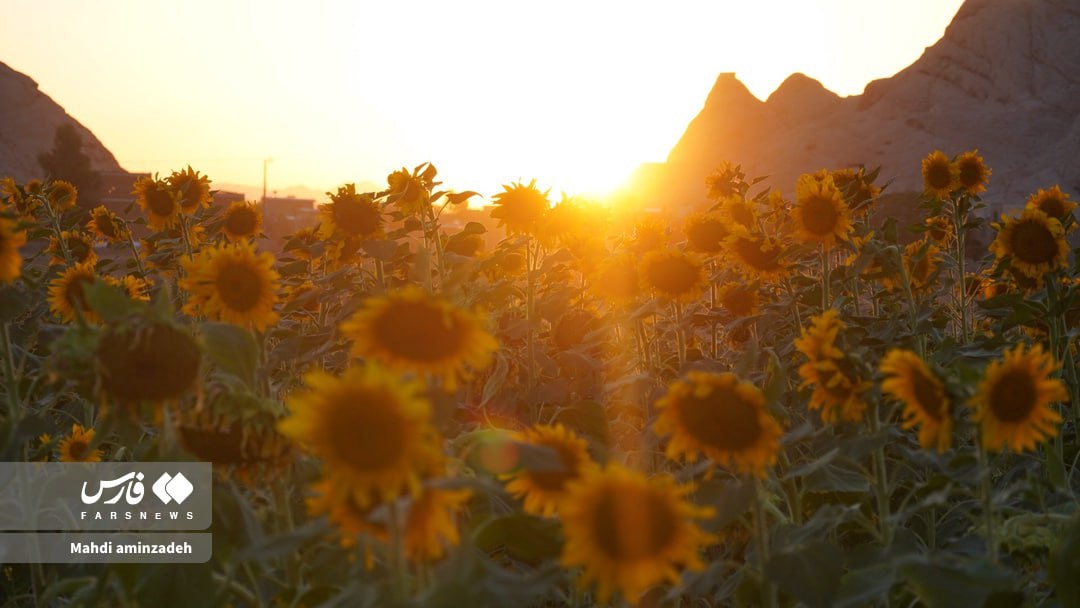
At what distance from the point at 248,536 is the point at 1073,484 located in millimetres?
3831

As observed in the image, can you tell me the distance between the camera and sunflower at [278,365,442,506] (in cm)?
118

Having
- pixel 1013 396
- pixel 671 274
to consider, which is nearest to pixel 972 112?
pixel 671 274

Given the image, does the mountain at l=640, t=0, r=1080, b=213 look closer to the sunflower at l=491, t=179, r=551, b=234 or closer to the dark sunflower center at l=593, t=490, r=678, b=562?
the sunflower at l=491, t=179, r=551, b=234

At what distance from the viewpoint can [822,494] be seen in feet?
9.21

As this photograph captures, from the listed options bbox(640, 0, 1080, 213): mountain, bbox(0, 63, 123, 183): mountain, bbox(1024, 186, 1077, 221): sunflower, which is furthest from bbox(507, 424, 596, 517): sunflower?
bbox(0, 63, 123, 183): mountain

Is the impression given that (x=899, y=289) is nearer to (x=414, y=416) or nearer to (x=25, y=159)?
(x=414, y=416)

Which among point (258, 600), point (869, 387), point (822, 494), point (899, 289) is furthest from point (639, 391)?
point (899, 289)

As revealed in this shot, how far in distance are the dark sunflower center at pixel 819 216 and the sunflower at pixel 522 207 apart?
4.44 ft

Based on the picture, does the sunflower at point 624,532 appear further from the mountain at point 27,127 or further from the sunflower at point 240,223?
the mountain at point 27,127

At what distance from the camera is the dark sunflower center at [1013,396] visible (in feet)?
6.07

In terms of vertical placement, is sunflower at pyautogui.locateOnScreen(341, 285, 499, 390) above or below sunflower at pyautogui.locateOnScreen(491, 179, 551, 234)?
below

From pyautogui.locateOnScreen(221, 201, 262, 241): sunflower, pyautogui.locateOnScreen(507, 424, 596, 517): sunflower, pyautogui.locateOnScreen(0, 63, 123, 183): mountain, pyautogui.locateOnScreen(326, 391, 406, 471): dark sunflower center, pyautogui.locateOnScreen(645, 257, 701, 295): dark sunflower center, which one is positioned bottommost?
pyautogui.locateOnScreen(507, 424, 596, 517): sunflower

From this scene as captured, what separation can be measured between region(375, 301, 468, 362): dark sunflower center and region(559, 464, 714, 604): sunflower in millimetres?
333

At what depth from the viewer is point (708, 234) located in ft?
14.9
